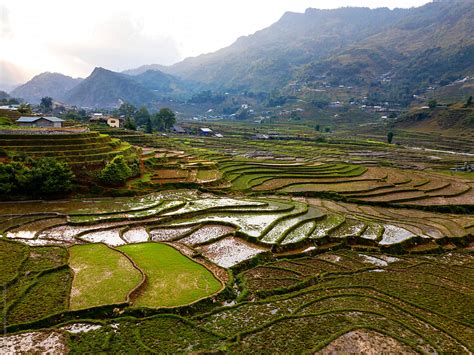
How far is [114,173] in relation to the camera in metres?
31.7

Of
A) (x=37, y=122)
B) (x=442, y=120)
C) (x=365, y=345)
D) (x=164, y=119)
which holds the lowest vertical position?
(x=365, y=345)

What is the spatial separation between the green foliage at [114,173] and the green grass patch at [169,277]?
1367cm

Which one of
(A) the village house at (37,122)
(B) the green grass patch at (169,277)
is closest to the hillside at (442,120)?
(B) the green grass patch at (169,277)

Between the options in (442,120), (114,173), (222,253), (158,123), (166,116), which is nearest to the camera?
(222,253)

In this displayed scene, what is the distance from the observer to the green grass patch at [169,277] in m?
14.2

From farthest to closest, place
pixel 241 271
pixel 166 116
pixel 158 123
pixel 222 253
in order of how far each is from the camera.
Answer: pixel 158 123 → pixel 166 116 → pixel 222 253 → pixel 241 271

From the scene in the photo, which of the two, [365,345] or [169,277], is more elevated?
[169,277]

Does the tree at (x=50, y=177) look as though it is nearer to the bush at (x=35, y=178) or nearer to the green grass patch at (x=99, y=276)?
the bush at (x=35, y=178)

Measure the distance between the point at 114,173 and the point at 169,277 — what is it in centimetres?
1873

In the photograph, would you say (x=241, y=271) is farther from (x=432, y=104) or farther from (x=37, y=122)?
(x=432, y=104)

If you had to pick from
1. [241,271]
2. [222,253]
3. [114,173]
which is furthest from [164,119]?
[241,271]

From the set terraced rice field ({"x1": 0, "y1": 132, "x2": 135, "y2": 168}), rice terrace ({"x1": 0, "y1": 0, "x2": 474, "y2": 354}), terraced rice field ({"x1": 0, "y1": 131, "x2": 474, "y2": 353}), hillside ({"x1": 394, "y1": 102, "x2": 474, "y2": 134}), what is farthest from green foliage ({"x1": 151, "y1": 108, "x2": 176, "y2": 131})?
hillside ({"x1": 394, "y1": 102, "x2": 474, "y2": 134})

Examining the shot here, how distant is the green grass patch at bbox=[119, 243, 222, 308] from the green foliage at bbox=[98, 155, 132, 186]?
13.7m

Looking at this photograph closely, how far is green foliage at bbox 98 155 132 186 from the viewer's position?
31.5 metres
